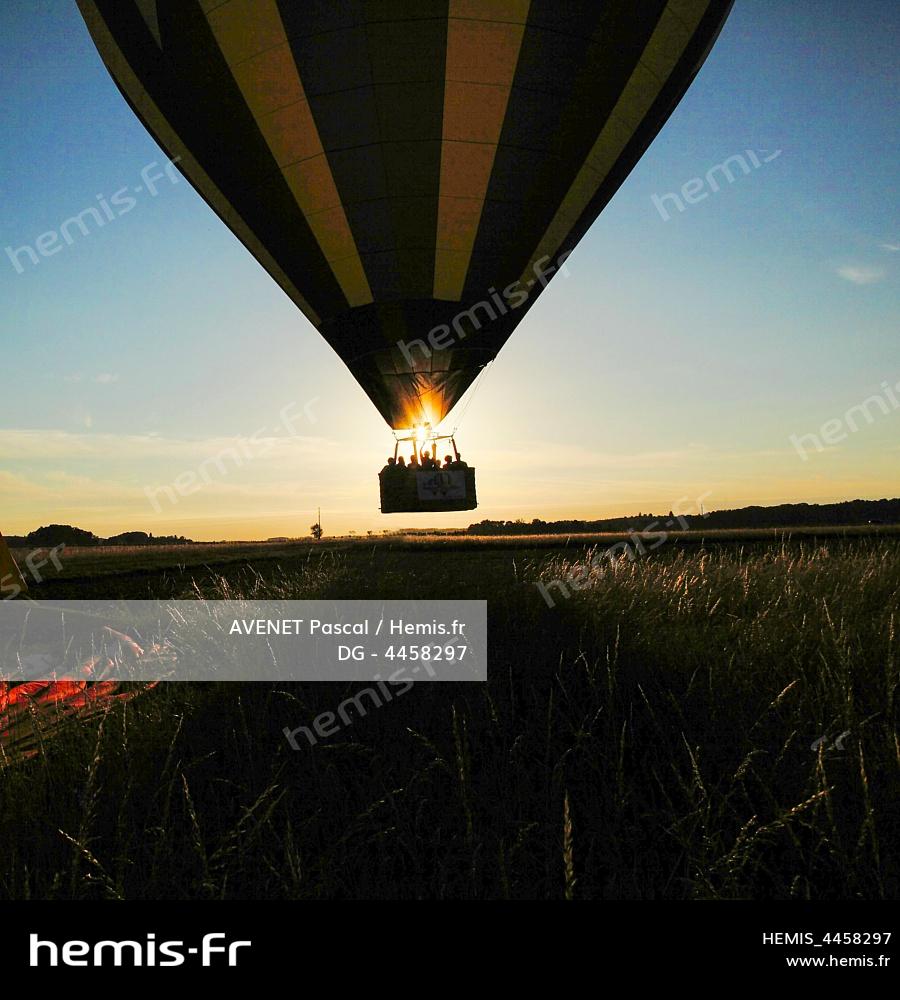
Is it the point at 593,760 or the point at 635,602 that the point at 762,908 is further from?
the point at 635,602

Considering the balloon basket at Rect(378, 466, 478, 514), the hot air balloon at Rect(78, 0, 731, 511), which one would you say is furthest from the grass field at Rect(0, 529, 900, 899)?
the balloon basket at Rect(378, 466, 478, 514)

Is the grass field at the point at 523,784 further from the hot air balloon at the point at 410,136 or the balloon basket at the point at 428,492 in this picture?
the balloon basket at the point at 428,492

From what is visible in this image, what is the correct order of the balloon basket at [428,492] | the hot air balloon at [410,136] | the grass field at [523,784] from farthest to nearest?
the balloon basket at [428,492] → the hot air balloon at [410,136] → the grass field at [523,784]

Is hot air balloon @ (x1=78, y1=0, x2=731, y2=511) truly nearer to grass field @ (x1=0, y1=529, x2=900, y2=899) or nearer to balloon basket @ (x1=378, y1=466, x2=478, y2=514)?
balloon basket @ (x1=378, y1=466, x2=478, y2=514)

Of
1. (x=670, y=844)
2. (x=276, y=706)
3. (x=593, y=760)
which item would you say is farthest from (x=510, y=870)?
(x=276, y=706)

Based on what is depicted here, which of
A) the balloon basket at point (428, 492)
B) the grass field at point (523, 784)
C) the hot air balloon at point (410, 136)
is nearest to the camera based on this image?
the grass field at point (523, 784)

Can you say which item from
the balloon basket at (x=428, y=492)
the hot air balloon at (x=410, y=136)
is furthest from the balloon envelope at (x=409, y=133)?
the balloon basket at (x=428, y=492)
